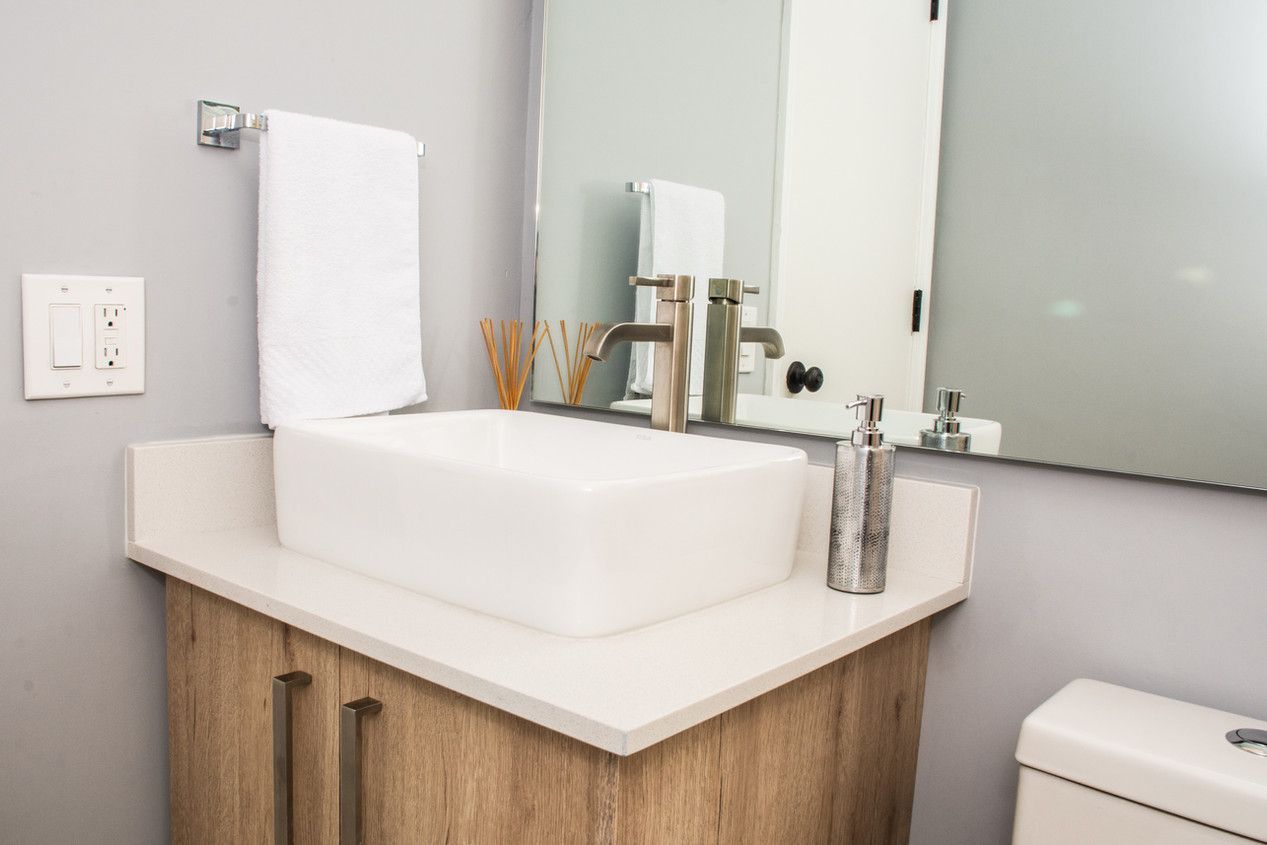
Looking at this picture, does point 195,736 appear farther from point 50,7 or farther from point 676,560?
point 50,7

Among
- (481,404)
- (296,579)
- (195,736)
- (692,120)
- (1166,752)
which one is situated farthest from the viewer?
(481,404)

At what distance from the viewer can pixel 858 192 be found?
3.78ft

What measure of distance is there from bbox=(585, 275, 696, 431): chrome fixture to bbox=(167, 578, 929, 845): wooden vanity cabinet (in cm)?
39

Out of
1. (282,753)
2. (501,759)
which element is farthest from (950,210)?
(282,753)

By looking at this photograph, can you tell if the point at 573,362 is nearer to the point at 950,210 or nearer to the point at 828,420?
the point at 828,420

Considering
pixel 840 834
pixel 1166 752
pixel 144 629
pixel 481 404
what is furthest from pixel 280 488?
pixel 1166 752

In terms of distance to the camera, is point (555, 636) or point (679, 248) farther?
point (679, 248)

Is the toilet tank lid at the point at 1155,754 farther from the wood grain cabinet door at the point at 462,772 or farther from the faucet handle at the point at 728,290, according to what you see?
the faucet handle at the point at 728,290

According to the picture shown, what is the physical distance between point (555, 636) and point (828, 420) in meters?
0.51

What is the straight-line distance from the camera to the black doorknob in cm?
121

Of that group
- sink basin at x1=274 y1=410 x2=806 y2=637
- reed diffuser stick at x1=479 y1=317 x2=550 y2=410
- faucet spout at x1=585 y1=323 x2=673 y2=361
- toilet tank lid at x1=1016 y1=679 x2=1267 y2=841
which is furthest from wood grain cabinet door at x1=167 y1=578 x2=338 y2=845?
toilet tank lid at x1=1016 y1=679 x2=1267 y2=841

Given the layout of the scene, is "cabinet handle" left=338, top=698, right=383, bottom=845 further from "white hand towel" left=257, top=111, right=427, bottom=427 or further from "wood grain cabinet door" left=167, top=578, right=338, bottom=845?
"white hand towel" left=257, top=111, right=427, bottom=427

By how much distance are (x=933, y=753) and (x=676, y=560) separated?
1.53ft

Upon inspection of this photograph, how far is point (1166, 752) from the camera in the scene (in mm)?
799
